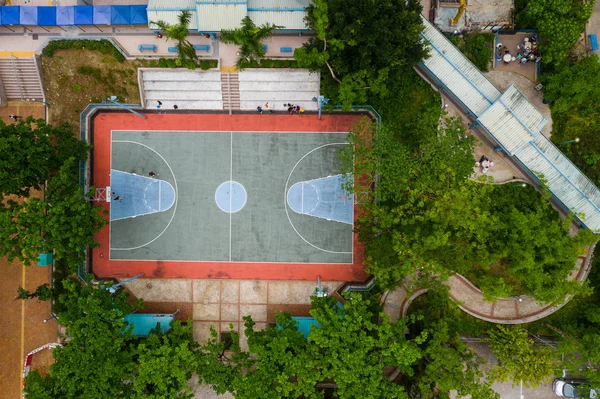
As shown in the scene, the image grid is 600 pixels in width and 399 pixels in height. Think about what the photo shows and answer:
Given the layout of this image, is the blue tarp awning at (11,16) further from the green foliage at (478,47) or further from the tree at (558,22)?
the tree at (558,22)

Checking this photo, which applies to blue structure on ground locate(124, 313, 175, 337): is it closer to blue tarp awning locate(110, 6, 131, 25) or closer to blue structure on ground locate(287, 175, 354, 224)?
blue structure on ground locate(287, 175, 354, 224)

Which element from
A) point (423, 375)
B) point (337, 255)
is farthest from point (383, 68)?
point (423, 375)

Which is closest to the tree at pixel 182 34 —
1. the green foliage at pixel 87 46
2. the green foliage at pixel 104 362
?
the green foliage at pixel 87 46

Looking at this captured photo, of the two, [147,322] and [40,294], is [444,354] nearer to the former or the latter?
[147,322]

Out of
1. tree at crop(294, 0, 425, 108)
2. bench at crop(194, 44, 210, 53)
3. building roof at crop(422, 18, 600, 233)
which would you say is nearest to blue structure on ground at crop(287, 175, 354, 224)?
tree at crop(294, 0, 425, 108)

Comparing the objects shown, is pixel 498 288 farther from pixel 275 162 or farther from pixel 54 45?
pixel 54 45

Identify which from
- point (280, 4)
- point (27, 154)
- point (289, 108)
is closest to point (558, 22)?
point (280, 4)
